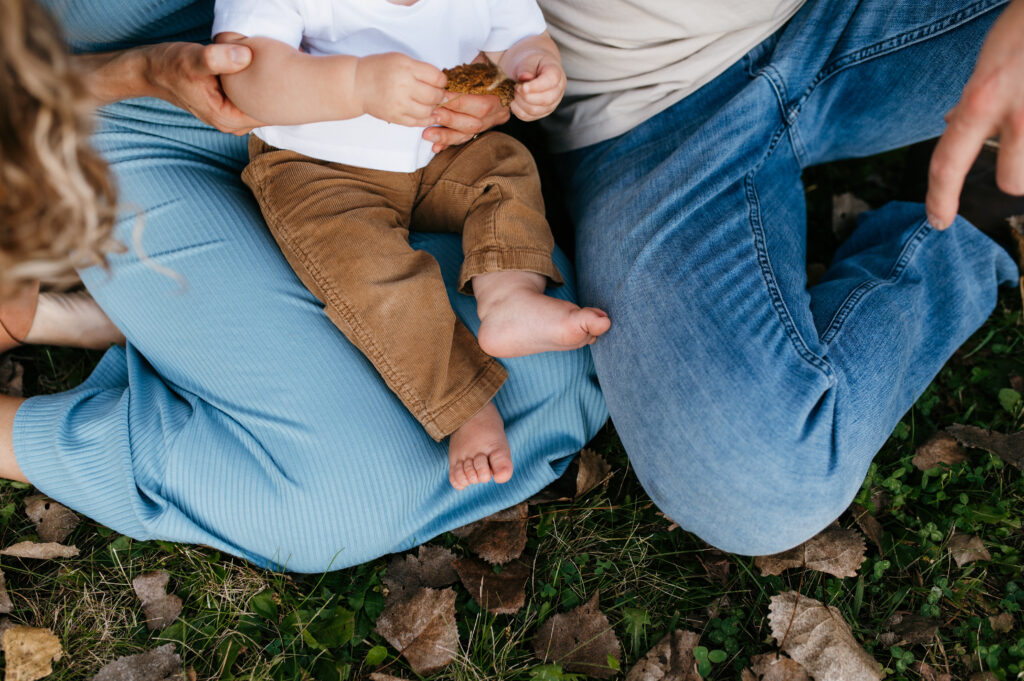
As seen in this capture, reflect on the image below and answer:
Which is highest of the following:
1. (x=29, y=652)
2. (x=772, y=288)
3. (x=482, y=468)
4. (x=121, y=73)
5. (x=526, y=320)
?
(x=121, y=73)

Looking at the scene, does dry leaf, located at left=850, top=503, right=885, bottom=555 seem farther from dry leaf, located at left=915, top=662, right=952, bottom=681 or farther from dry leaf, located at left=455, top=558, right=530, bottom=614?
dry leaf, located at left=455, top=558, right=530, bottom=614

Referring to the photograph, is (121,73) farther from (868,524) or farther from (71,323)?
(868,524)

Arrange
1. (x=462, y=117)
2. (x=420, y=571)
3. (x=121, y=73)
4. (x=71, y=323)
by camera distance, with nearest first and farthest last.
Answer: (x=121, y=73), (x=462, y=117), (x=420, y=571), (x=71, y=323)

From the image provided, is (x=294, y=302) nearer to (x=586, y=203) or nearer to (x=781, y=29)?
(x=586, y=203)

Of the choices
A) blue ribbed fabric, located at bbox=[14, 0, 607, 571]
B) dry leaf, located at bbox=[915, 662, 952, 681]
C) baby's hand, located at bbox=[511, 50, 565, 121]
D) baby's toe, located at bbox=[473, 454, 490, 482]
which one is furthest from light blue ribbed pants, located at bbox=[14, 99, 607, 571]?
dry leaf, located at bbox=[915, 662, 952, 681]

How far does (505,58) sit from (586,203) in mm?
445

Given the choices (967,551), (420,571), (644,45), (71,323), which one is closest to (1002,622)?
(967,551)

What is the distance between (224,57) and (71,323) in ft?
4.00

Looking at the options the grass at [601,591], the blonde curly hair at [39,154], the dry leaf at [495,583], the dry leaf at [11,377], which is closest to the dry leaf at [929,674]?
the grass at [601,591]

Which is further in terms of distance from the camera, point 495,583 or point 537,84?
point 495,583

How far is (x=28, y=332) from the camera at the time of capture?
6.92ft

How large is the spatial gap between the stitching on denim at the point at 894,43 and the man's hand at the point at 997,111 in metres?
0.54

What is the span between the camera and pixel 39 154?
0.93m

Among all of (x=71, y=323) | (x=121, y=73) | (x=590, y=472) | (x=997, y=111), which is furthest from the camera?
(x=71, y=323)
